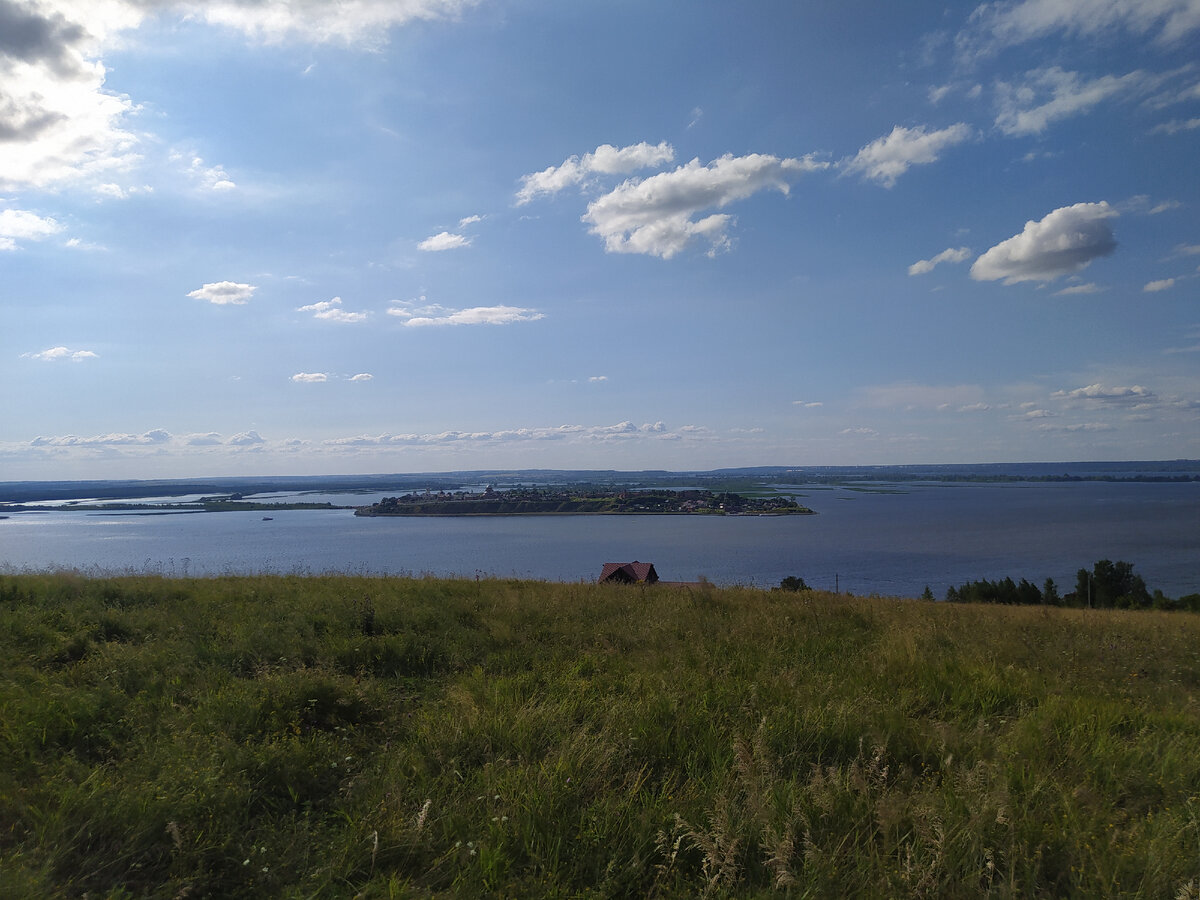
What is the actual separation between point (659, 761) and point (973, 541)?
84749 millimetres

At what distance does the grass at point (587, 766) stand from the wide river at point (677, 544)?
2115 centimetres

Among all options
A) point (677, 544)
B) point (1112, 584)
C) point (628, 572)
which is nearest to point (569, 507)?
point (677, 544)

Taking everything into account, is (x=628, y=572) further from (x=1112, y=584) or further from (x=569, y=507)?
(x=569, y=507)

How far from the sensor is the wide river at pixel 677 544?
48594 mm

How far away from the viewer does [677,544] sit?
7412 centimetres

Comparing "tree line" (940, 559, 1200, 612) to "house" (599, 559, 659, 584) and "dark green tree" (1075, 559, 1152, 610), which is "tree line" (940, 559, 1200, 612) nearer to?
"dark green tree" (1075, 559, 1152, 610)

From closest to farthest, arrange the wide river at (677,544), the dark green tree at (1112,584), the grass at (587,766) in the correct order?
the grass at (587,766)
the dark green tree at (1112,584)
the wide river at (677,544)

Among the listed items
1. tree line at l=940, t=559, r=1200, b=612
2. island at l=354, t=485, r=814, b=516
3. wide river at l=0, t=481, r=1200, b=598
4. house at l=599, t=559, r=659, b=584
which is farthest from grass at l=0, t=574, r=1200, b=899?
island at l=354, t=485, r=814, b=516

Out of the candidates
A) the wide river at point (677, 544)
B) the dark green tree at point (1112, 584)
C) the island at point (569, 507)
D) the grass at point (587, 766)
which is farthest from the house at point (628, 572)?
the island at point (569, 507)

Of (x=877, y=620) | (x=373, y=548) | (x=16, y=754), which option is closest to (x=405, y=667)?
(x=16, y=754)

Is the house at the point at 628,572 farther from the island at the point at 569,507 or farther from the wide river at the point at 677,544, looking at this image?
the island at the point at 569,507

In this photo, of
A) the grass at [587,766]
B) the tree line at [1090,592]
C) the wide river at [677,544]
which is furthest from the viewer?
the wide river at [677,544]

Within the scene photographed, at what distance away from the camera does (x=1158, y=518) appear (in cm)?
9862

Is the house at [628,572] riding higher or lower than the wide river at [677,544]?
higher
